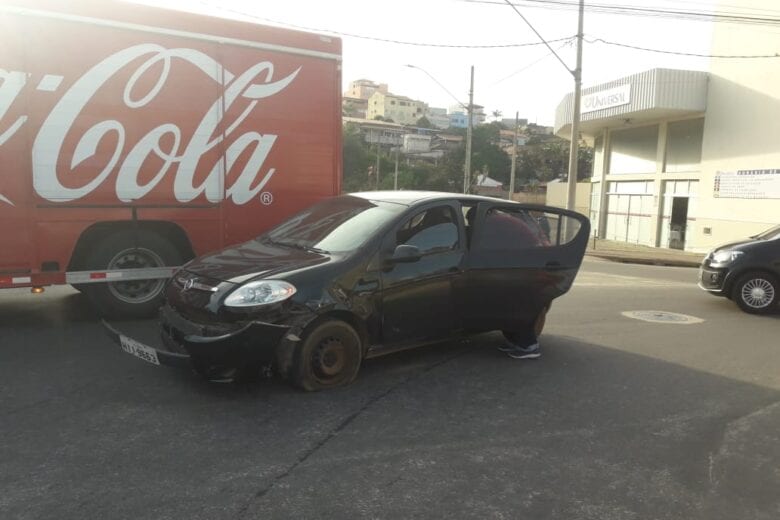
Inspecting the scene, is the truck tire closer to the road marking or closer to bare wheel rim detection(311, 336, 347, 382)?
bare wheel rim detection(311, 336, 347, 382)

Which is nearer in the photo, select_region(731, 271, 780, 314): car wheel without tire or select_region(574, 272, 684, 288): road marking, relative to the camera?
select_region(731, 271, 780, 314): car wheel without tire

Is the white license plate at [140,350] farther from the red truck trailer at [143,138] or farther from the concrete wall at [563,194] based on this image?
the concrete wall at [563,194]

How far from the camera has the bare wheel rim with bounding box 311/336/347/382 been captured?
4.84 metres

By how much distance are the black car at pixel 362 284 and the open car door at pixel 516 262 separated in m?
0.01

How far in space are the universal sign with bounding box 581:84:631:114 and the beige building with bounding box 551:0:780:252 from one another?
0.12 feet

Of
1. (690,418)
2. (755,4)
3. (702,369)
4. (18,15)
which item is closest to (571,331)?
(702,369)

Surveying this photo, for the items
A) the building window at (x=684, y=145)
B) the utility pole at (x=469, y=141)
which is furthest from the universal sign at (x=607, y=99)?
the utility pole at (x=469, y=141)

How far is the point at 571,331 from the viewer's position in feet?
24.4

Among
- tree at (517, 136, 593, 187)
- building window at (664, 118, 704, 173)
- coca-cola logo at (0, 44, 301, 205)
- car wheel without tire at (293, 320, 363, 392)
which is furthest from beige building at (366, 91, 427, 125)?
car wheel without tire at (293, 320, 363, 392)

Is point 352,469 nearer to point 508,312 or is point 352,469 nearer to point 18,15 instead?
point 508,312

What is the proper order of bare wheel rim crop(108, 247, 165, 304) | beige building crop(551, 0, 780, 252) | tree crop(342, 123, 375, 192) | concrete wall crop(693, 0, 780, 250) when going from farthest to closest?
tree crop(342, 123, 375, 192), beige building crop(551, 0, 780, 252), concrete wall crop(693, 0, 780, 250), bare wheel rim crop(108, 247, 165, 304)

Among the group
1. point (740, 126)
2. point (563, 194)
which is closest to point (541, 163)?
point (563, 194)

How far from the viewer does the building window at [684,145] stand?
2280cm

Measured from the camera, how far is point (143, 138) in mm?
6621
